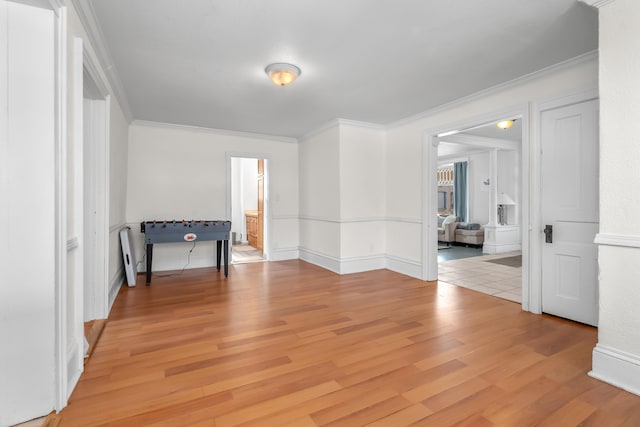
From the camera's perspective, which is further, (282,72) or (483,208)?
(483,208)

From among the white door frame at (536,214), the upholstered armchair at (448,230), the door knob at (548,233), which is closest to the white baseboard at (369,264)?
the white door frame at (536,214)

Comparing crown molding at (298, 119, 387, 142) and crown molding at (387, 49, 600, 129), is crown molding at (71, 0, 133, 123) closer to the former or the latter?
crown molding at (298, 119, 387, 142)

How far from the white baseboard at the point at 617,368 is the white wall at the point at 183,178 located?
486 cm

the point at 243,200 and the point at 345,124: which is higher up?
the point at 345,124

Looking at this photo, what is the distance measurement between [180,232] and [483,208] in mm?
7359

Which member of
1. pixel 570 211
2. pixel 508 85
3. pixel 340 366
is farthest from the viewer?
pixel 508 85

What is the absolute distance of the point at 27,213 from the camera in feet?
5.17

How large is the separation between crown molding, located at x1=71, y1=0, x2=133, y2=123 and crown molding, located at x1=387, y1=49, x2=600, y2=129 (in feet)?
12.4

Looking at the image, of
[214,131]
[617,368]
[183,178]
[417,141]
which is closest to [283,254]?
[183,178]

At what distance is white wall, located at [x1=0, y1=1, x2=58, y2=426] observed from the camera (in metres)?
1.52

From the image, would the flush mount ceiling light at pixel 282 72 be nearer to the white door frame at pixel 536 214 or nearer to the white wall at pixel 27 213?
the white wall at pixel 27 213

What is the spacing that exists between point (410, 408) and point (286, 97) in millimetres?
3477

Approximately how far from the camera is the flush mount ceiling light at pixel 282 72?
2.94 meters

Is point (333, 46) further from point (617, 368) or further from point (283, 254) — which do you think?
point (283, 254)
